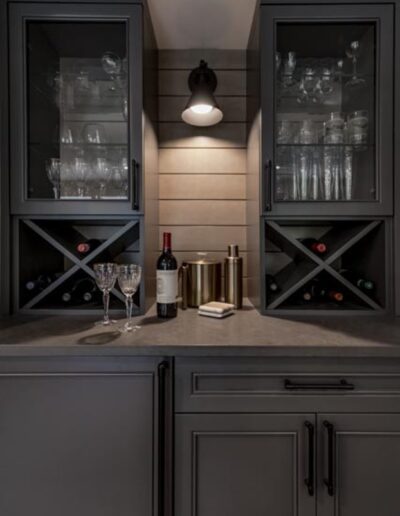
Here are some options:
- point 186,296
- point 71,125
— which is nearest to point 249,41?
point 71,125

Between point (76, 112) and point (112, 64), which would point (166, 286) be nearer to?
point (76, 112)

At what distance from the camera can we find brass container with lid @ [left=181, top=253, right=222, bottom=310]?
1468mm

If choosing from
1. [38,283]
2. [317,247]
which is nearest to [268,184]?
[317,247]

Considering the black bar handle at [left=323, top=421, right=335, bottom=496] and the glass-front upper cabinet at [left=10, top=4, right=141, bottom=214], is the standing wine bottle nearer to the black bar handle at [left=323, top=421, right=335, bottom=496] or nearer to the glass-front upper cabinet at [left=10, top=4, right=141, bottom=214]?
the glass-front upper cabinet at [left=10, top=4, right=141, bottom=214]

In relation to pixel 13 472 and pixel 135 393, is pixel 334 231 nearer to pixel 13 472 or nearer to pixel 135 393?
pixel 135 393

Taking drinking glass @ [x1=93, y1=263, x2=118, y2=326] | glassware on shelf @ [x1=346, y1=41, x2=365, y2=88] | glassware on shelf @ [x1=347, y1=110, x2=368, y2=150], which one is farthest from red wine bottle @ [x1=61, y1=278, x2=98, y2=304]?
glassware on shelf @ [x1=346, y1=41, x2=365, y2=88]

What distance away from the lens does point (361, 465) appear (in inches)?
39.4

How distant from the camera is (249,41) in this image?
1.57 meters

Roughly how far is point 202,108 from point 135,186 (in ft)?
1.66

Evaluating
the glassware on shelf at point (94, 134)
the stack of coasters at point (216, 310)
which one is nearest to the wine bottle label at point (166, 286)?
the stack of coasters at point (216, 310)

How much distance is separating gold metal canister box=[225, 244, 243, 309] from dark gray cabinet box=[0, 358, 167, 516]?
21.3 inches

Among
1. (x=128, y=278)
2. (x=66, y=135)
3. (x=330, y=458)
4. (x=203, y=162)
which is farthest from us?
(x=203, y=162)

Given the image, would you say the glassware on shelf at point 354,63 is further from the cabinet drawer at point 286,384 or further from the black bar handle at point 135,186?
the cabinet drawer at point 286,384

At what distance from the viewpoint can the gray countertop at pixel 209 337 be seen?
99cm
